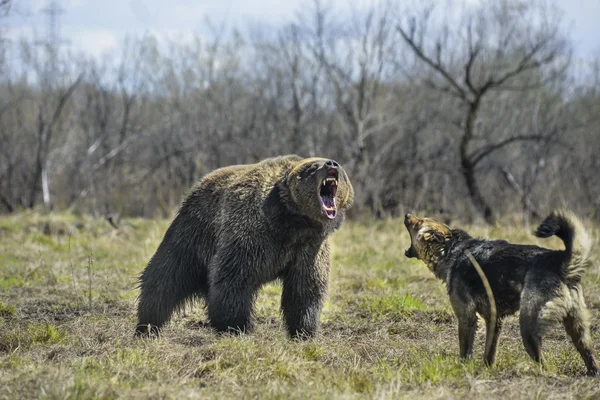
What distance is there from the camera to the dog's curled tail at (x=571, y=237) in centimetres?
527

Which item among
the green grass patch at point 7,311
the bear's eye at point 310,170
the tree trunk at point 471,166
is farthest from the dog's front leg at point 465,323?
the tree trunk at point 471,166

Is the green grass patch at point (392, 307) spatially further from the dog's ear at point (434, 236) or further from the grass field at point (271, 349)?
the dog's ear at point (434, 236)

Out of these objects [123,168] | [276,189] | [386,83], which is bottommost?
[123,168]

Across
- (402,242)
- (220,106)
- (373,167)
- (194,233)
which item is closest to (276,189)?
(194,233)

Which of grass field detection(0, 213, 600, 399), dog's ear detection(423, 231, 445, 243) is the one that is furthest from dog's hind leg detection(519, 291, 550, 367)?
dog's ear detection(423, 231, 445, 243)

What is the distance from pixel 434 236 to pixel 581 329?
159cm

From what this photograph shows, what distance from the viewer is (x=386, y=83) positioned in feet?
71.8

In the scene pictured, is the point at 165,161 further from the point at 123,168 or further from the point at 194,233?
the point at 194,233

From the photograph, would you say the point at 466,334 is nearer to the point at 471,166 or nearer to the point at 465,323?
the point at 465,323

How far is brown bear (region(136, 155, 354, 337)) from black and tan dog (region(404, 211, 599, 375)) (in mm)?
1055

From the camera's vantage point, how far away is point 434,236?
662 cm

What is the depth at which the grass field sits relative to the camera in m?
4.89

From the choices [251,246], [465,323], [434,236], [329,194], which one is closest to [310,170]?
[329,194]

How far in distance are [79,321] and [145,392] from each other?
3035mm
